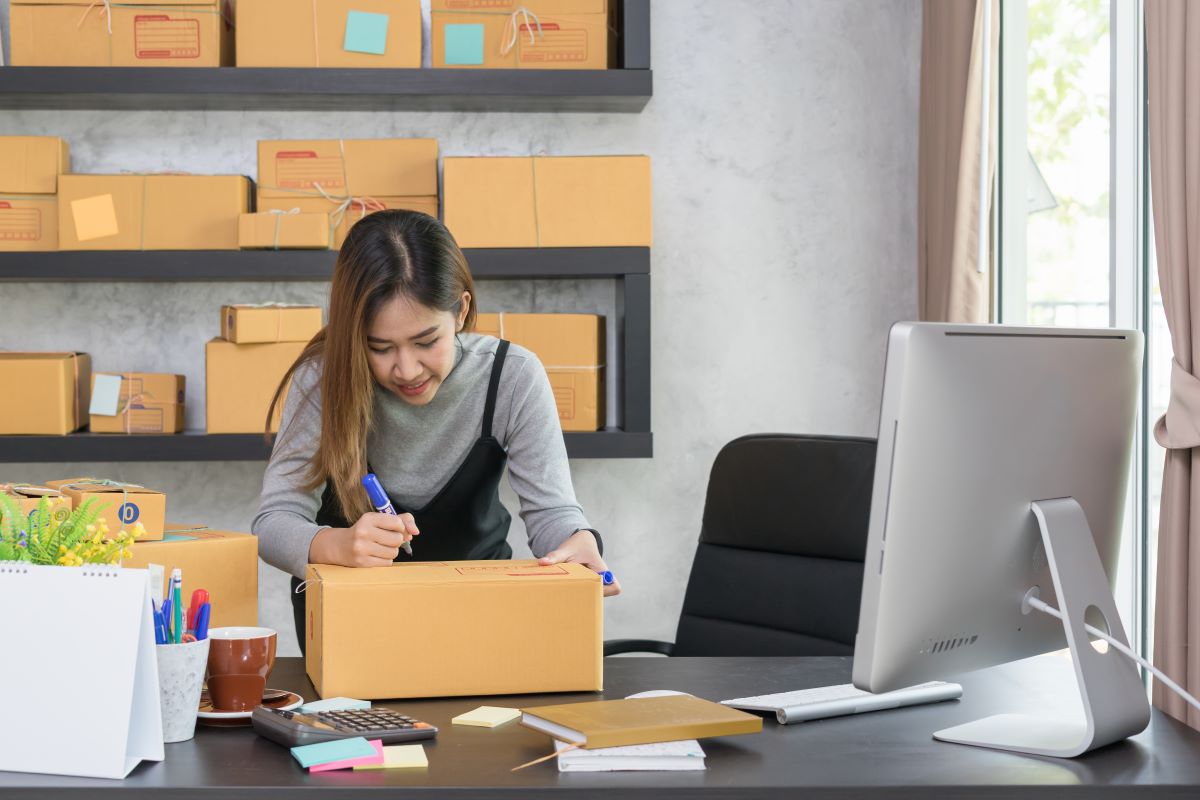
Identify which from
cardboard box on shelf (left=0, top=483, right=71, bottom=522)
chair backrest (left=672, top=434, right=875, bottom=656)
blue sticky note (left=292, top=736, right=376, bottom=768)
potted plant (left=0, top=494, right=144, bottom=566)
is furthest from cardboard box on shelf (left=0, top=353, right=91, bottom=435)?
blue sticky note (left=292, top=736, right=376, bottom=768)

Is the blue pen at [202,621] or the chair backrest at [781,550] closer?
the blue pen at [202,621]

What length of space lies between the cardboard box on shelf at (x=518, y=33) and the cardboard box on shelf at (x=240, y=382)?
89 centimetres

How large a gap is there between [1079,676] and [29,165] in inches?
112

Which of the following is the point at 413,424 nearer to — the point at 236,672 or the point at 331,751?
the point at 236,672

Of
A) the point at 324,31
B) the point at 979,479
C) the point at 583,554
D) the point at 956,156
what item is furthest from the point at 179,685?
the point at 956,156

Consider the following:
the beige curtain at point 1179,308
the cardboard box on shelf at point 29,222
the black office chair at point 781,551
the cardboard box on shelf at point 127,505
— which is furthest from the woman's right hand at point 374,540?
the cardboard box on shelf at point 29,222

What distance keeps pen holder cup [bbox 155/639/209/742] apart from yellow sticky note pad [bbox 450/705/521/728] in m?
0.26

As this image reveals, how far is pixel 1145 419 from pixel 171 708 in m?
1.91

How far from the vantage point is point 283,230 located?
2.96 metres

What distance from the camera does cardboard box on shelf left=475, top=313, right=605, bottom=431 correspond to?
3010 millimetres

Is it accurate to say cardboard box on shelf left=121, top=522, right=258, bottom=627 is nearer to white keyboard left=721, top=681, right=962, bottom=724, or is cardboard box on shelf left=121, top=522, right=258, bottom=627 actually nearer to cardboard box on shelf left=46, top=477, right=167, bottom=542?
cardboard box on shelf left=46, top=477, right=167, bottom=542

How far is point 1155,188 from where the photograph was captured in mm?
1954

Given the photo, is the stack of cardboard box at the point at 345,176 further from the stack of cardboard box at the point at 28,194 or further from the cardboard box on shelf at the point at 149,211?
the stack of cardboard box at the point at 28,194

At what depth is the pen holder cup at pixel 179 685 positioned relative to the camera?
3.77ft
